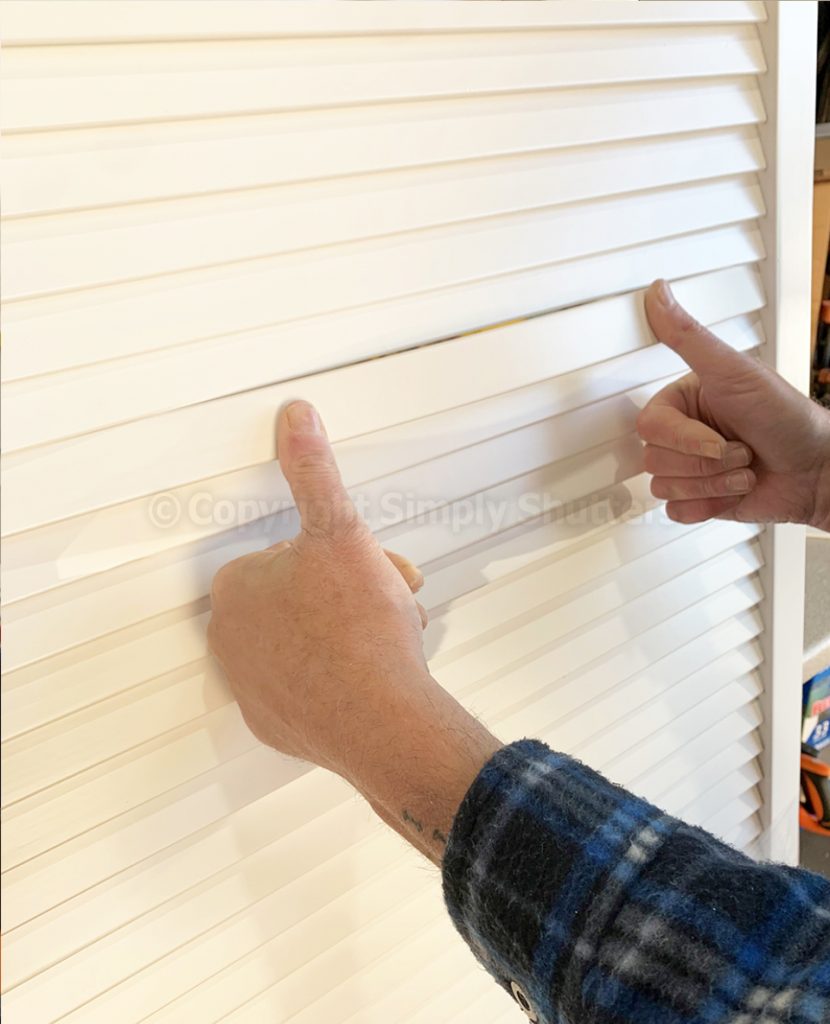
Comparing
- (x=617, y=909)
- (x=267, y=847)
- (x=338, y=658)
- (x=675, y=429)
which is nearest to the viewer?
(x=617, y=909)

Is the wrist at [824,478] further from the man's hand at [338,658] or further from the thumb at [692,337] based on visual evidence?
the man's hand at [338,658]

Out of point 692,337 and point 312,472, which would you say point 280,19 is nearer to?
point 312,472

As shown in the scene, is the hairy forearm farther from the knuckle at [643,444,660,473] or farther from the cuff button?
the knuckle at [643,444,660,473]

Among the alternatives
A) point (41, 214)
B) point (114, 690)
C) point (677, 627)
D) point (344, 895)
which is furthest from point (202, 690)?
point (677, 627)

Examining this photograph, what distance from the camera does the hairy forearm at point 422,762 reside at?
57 cm

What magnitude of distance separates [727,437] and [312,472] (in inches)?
22.2

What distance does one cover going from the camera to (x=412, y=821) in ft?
1.89

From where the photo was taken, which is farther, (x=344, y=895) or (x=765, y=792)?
(x=765, y=792)

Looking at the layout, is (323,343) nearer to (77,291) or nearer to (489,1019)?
(77,291)

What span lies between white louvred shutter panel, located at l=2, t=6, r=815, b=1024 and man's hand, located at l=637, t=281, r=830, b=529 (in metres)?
0.03

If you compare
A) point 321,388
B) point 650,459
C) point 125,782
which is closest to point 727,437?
point 650,459

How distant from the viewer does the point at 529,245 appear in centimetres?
82

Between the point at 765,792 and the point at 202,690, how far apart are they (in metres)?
0.97

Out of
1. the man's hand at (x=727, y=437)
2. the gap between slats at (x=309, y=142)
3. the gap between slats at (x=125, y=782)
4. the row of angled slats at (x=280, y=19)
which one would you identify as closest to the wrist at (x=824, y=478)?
the man's hand at (x=727, y=437)
